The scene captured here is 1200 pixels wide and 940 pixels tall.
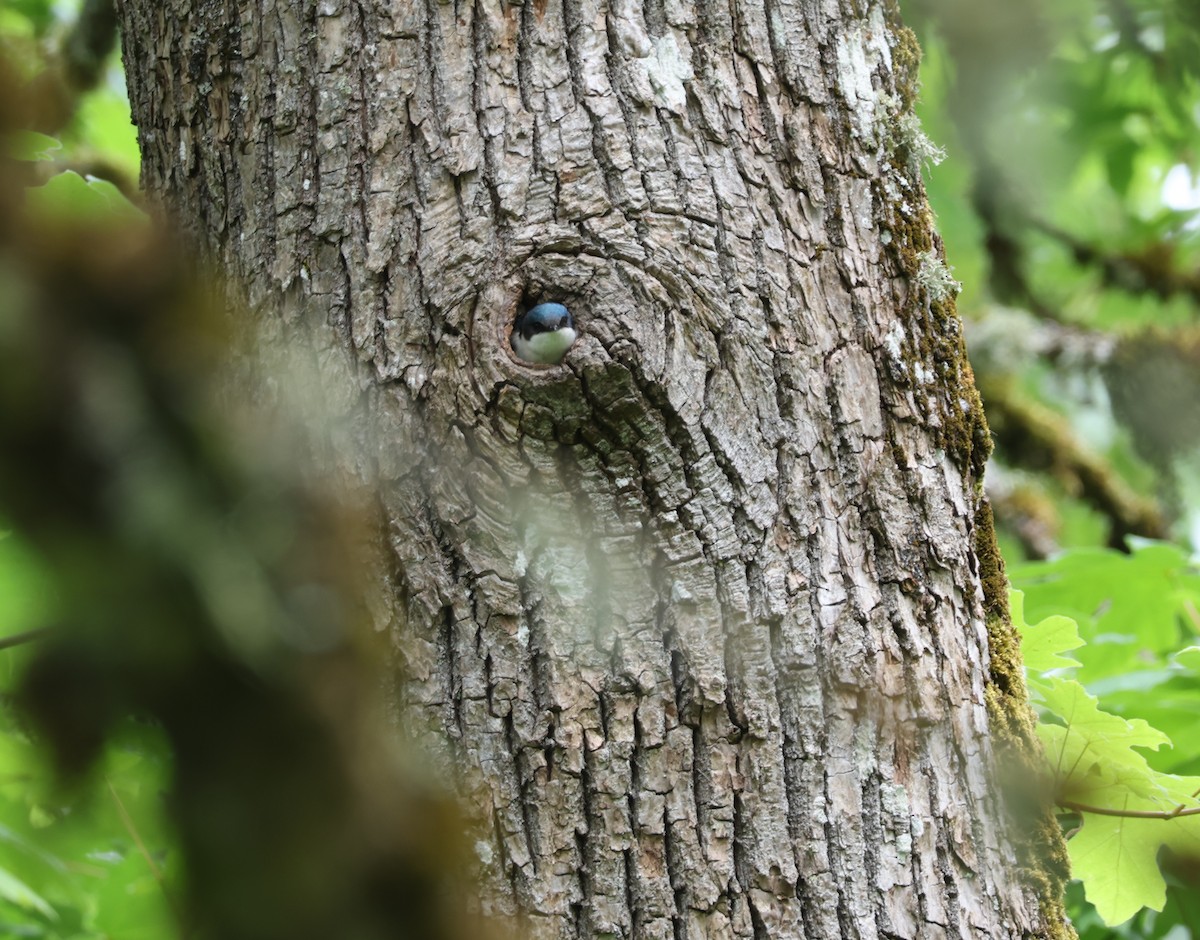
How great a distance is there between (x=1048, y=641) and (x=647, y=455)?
0.72 meters

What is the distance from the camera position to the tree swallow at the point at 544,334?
105 centimetres

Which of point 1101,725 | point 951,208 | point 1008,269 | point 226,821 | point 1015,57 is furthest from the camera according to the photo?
point 951,208

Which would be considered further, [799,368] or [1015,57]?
[1015,57]

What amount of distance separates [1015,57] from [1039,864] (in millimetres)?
2132

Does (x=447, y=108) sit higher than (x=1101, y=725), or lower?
higher

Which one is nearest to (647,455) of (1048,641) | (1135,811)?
(1048,641)

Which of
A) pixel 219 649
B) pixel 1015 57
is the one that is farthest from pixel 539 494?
pixel 1015 57

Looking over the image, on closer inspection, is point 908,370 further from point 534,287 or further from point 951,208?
point 951,208

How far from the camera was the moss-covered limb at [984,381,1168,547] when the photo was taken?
320 centimetres

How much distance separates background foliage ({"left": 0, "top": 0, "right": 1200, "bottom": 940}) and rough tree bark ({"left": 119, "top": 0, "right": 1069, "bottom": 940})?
254 mm

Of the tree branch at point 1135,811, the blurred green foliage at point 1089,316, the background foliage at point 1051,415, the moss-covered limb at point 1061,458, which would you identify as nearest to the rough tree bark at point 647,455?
the tree branch at point 1135,811

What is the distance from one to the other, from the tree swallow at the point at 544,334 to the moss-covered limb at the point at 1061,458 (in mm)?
2471

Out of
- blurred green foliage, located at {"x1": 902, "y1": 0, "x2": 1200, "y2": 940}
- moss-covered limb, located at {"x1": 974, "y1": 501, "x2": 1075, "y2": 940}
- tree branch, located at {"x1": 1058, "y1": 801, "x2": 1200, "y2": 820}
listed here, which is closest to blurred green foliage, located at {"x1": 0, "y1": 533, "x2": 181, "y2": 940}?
moss-covered limb, located at {"x1": 974, "y1": 501, "x2": 1075, "y2": 940}

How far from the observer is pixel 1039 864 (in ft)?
3.93
